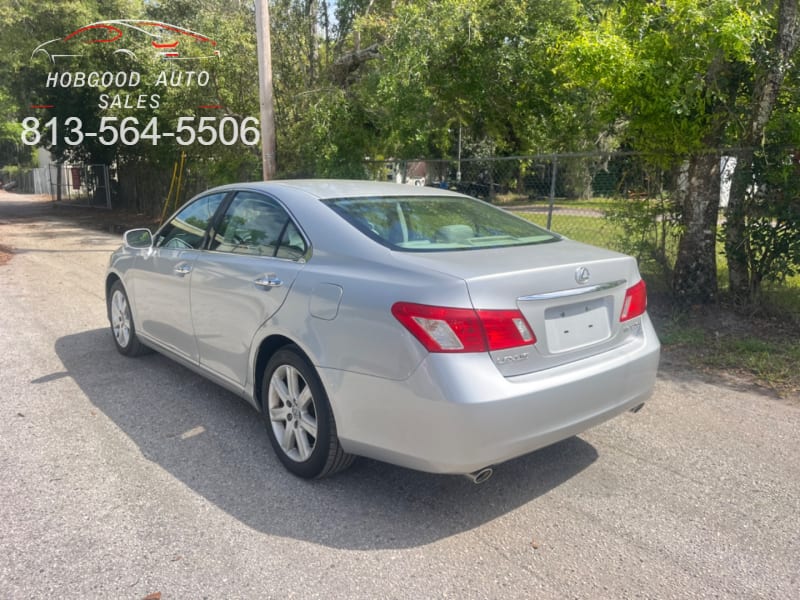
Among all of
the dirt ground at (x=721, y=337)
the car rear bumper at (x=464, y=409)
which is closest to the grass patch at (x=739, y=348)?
the dirt ground at (x=721, y=337)

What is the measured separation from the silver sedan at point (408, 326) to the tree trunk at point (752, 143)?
330cm

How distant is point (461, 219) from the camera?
4133 millimetres

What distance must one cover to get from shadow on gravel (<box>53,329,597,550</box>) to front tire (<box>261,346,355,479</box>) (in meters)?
0.13

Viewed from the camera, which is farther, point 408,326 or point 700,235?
point 700,235

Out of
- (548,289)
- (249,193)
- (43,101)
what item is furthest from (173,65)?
(548,289)

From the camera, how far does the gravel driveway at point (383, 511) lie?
280 cm

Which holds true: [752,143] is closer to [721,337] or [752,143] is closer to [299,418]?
[721,337]

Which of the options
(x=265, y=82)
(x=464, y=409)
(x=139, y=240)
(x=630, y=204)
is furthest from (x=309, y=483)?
(x=265, y=82)

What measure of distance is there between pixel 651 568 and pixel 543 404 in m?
0.84

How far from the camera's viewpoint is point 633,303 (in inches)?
145

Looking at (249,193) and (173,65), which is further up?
(173,65)

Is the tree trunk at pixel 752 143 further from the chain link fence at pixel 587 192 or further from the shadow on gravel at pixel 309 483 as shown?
the shadow on gravel at pixel 309 483

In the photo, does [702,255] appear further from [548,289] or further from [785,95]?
[548,289]

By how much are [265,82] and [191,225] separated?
7034mm
